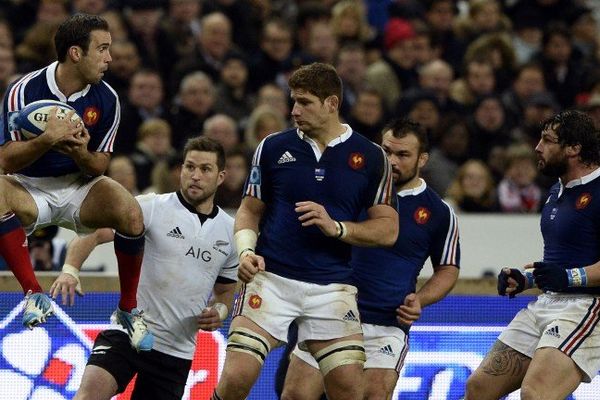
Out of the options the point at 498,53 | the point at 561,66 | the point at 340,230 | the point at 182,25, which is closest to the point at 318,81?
the point at 340,230

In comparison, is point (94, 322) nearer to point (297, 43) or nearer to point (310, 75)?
point (310, 75)

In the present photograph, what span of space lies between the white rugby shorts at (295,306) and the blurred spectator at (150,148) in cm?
472

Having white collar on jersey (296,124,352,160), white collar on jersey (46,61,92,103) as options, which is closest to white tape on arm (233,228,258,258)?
white collar on jersey (296,124,352,160)

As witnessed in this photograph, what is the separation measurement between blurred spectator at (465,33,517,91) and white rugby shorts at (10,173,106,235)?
23.3 feet

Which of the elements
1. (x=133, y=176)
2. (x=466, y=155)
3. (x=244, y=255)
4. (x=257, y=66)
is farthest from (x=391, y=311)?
(x=257, y=66)

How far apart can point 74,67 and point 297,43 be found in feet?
22.5

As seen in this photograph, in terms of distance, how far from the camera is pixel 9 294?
9.87 metres

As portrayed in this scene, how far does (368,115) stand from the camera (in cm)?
1385

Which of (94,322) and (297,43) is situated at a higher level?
(297,43)

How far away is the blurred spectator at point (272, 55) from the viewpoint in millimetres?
14656

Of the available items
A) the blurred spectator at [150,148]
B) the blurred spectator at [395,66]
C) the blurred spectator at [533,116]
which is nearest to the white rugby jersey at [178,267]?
the blurred spectator at [150,148]

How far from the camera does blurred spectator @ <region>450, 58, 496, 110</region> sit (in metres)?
14.8

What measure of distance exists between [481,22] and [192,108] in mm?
3761

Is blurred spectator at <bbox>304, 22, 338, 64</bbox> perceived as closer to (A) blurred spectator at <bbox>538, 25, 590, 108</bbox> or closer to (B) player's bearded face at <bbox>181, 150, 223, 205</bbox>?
(A) blurred spectator at <bbox>538, 25, 590, 108</bbox>
